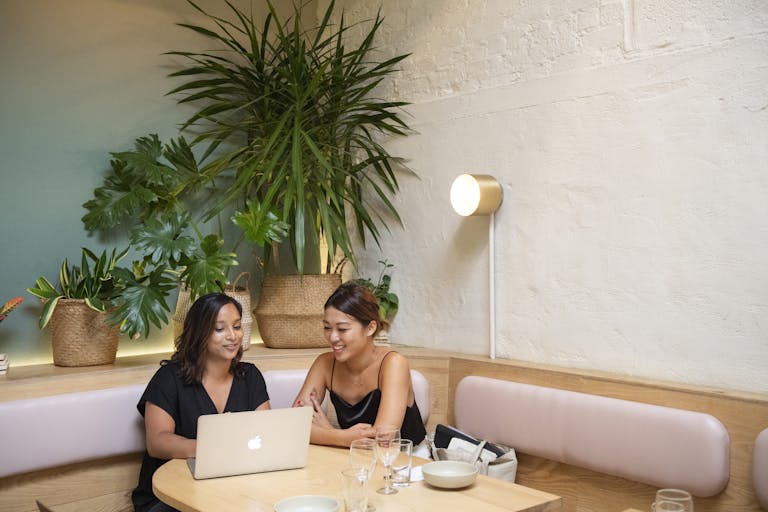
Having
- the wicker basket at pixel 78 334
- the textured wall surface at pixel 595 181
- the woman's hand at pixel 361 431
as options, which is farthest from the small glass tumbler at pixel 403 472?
the wicker basket at pixel 78 334

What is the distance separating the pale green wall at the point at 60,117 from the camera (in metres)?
3.65

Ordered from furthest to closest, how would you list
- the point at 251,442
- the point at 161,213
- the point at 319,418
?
1. the point at 161,213
2. the point at 319,418
3. the point at 251,442

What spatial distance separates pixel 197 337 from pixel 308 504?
3.73 feet

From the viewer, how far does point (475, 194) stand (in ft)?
11.8

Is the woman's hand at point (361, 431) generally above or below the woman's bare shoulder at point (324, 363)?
below

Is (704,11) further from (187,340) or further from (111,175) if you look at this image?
(111,175)

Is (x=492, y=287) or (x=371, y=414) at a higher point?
(x=492, y=287)

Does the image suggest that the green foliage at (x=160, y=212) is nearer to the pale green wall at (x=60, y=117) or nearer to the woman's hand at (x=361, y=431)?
the pale green wall at (x=60, y=117)

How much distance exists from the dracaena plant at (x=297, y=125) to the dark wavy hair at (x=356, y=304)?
685mm

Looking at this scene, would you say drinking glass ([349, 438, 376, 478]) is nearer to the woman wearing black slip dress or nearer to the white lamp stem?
the woman wearing black slip dress

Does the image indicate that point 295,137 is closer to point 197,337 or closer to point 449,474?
point 197,337

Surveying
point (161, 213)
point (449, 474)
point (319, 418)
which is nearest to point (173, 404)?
point (319, 418)

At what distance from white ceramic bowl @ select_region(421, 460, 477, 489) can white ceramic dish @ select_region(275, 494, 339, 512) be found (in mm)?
328

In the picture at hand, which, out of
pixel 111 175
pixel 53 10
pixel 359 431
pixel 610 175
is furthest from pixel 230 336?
pixel 53 10
